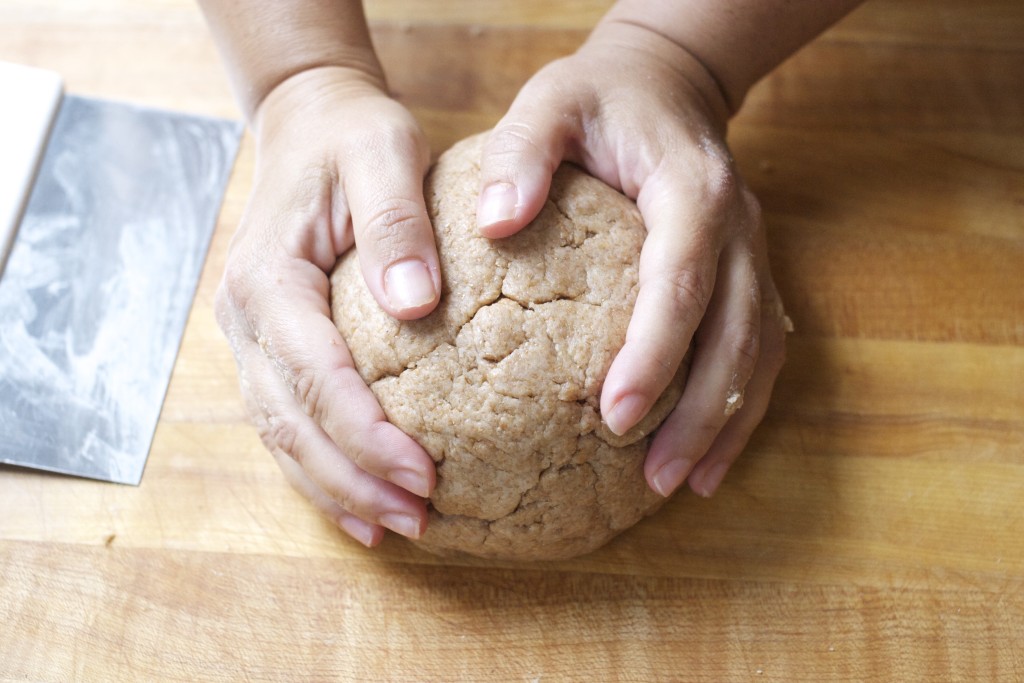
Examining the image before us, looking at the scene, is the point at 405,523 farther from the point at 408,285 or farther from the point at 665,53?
the point at 665,53

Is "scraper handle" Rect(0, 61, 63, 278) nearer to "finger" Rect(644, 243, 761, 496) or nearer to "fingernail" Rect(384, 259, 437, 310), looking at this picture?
"fingernail" Rect(384, 259, 437, 310)

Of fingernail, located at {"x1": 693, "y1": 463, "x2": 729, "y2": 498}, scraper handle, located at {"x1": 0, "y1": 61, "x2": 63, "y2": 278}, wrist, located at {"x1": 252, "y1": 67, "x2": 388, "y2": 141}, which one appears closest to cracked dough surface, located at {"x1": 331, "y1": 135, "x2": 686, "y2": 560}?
fingernail, located at {"x1": 693, "y1": 463, "x2": 729, "y2": 498}

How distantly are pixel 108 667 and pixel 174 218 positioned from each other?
0.79m

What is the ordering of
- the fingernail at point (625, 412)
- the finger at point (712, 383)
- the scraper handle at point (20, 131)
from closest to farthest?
the fingernail at point (625, 412), the finger at point (712, 383), the scraper handle at point (20, 131)

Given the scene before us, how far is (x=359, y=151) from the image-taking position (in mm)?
1244

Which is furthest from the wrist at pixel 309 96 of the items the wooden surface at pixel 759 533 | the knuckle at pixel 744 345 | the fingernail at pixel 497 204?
the knuckle at pixel 744 345

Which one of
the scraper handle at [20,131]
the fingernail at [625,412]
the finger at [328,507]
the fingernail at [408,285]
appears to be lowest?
the finger at [328,507]

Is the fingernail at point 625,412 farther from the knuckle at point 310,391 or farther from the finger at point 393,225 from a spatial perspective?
the knuckle at point 310,391

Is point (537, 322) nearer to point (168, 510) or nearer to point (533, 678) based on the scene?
point (533, 678)

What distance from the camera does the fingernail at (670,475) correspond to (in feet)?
3.90

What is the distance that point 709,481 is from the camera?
131 cm

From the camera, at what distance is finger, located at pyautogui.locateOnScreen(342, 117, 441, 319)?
3.60 ft

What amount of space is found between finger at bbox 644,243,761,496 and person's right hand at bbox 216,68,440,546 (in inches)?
12.9

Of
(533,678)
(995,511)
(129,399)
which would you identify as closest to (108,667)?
(129,399)
